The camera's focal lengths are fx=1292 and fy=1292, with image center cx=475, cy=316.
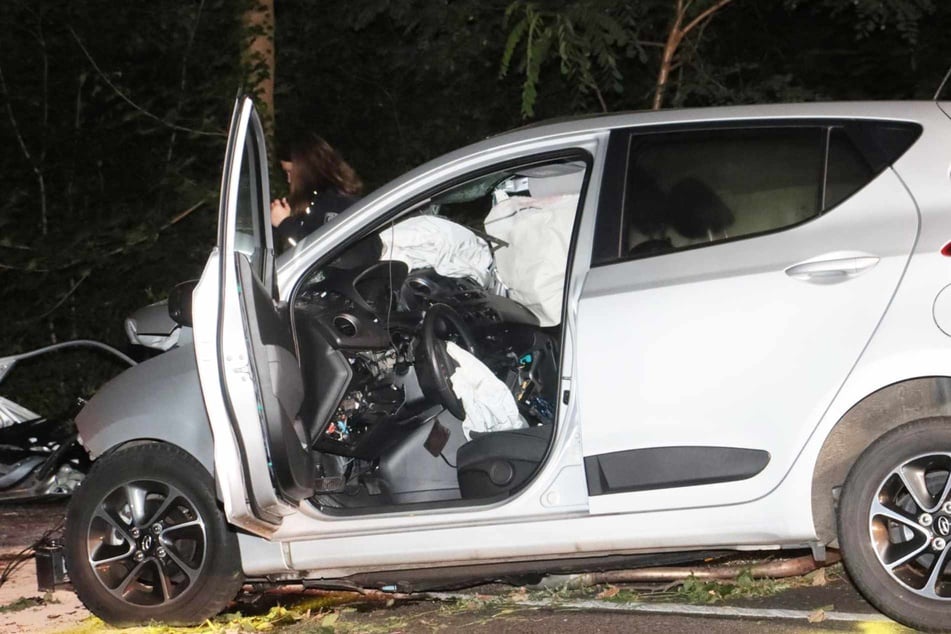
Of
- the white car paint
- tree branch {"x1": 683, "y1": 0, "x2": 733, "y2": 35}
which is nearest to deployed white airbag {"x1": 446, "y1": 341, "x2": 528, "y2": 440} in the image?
the white car paint

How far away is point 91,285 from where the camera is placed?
1130cm

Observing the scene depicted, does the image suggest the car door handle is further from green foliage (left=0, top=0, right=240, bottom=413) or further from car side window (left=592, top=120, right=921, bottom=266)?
green foliage (left=0, top=0, right=240, bottom=413)

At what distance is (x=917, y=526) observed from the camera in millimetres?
4262

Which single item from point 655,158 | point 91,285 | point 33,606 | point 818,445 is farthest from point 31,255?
point 818,445

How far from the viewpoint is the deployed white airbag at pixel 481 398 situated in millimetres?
5145

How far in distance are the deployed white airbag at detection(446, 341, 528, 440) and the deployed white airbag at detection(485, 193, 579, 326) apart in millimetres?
496

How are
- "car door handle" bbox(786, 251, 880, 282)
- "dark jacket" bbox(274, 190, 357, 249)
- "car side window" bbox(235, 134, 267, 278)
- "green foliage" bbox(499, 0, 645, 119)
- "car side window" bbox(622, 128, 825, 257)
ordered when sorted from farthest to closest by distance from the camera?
"green foliage" bbox(499, 0, 645, 119), "dark jacket" bbox(274, 190, 357, 249), "car side window" bbox(235, 134, 267, 278), "car side window" bbox(622, 128, 825, 257), "car door handle" bbox(786, 251, 880, 282)

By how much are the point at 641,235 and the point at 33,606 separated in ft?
10.5

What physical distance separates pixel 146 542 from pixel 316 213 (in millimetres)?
2007

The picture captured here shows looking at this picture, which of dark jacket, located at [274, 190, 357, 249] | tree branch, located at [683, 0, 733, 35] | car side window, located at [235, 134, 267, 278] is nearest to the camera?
car side window, located at [235, 134, 267, 278]

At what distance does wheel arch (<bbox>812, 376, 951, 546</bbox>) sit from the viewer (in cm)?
436

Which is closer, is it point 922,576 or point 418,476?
point 922,576

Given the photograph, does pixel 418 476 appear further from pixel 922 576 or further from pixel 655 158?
pixel 922 576

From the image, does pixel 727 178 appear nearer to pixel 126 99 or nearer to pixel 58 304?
pixel 126 99
